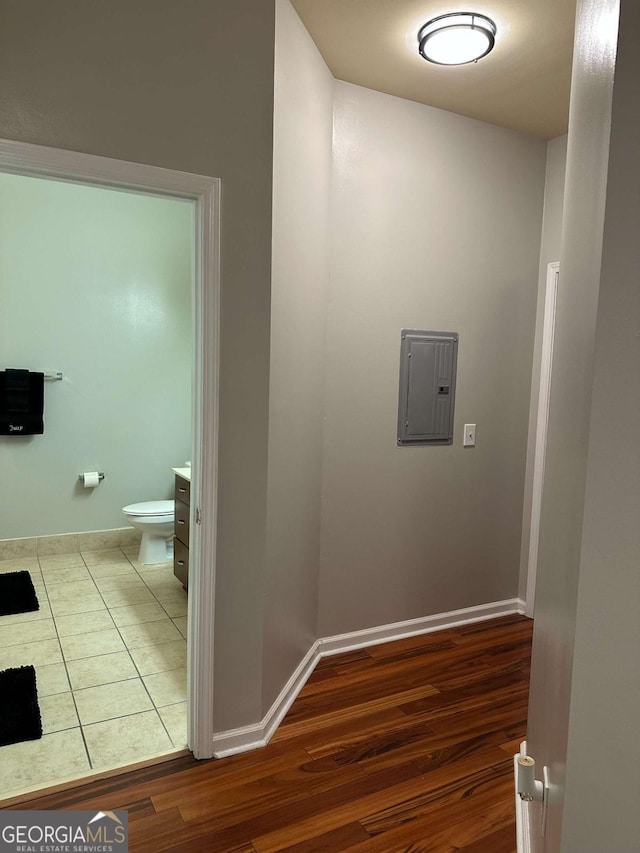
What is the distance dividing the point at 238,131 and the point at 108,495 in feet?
10.8

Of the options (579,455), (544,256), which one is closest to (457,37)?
(544,256)

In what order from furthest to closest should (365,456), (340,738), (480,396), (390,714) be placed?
(480,396)
(365,456)
(390,714)
(340,738)

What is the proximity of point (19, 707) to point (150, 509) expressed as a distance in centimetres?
186

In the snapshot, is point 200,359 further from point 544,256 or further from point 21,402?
point 21,402

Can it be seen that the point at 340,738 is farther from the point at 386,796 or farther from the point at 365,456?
the point at 365,456

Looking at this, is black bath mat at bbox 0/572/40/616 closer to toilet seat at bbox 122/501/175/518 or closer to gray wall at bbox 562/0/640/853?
toilet seat at bbox 122/501/175/518

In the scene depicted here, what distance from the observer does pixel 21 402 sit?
4219 mm

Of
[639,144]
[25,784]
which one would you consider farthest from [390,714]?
[639,144]

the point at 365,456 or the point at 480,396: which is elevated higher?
the point at 480,396

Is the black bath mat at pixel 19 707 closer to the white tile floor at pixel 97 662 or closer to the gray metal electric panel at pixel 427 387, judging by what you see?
the white tile floor at pixel 97 662

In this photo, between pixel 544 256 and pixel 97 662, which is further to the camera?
pixel 544 256

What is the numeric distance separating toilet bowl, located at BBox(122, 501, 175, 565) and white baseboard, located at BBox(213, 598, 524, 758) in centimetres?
167

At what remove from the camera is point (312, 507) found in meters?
2.87

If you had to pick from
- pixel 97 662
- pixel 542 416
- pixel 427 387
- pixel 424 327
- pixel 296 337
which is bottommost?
pixel 97 662
